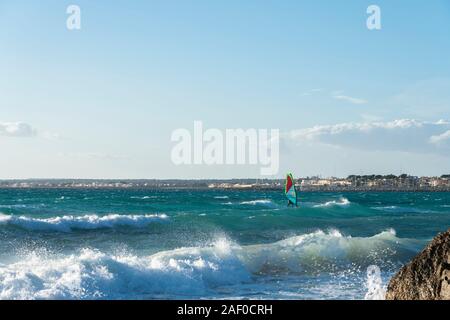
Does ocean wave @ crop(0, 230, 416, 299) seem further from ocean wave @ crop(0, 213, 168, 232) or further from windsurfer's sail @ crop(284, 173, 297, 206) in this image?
windsurfer's sail @ crop(284, 173, 297, 206)

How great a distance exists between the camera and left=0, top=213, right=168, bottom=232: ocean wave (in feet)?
80.6

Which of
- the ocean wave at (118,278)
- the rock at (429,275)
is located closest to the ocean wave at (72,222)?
the ocean wave at (118,278)

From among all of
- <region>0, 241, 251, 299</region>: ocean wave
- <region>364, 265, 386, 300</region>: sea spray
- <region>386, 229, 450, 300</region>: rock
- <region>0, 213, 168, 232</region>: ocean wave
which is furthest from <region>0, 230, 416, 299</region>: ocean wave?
<region>0, 213, 168, 232</region>: ocean wave

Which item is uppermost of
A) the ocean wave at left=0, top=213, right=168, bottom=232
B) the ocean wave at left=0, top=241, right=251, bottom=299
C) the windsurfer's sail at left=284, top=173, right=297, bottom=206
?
the windsurfer's sail at left=284, top=173, right=297, bottom=206

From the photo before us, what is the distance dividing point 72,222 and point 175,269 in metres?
15.5

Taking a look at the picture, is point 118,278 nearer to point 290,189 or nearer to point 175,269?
point 175,269

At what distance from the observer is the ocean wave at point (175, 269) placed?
9.77 m

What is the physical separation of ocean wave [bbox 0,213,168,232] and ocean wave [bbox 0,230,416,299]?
8.49m

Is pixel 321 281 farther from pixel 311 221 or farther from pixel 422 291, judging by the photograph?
pixel 311 221

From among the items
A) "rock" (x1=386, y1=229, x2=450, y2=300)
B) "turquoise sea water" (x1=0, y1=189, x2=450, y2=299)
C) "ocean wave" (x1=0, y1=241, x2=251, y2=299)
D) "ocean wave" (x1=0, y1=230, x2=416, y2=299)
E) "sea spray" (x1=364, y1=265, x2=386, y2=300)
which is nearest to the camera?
"rock" (x1=386, y1=229, x2=450, y2=300)

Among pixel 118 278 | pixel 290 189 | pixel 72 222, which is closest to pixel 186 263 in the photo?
pixel 118 278

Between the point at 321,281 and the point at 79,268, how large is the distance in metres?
4.99
